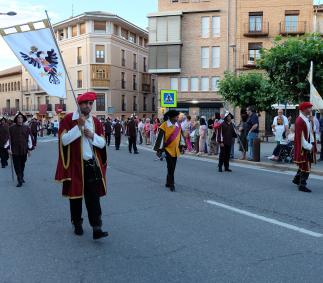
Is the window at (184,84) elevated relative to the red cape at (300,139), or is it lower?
elevated

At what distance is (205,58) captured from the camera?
4038 cm

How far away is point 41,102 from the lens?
6362 centimetres

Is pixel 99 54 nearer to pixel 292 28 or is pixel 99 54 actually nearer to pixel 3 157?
pixel 292 28

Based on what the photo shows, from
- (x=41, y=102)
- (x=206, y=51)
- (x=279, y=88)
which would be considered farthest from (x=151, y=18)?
(x=41, y=102)

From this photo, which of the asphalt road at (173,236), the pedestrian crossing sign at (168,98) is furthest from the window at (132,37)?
the asphalt road at (173,236)

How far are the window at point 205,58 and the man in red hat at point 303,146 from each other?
3234cm

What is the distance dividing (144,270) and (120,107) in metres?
52.8

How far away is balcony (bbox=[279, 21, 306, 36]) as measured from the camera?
37219 millimetres

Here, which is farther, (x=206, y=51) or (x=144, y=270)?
(x=206, y=51)

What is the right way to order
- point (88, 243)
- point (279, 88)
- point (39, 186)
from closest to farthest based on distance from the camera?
point (88, 243) < point (39, 186) < point (279, 88)

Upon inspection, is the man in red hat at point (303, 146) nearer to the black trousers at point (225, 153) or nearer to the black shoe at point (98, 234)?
the black trousers at point (225, 153)

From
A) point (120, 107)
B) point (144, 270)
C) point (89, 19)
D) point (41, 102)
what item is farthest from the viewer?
point (41, 102)

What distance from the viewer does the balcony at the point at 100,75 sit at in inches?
2132

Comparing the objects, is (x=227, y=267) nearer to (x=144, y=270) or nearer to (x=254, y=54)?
(x=144, y=270)
